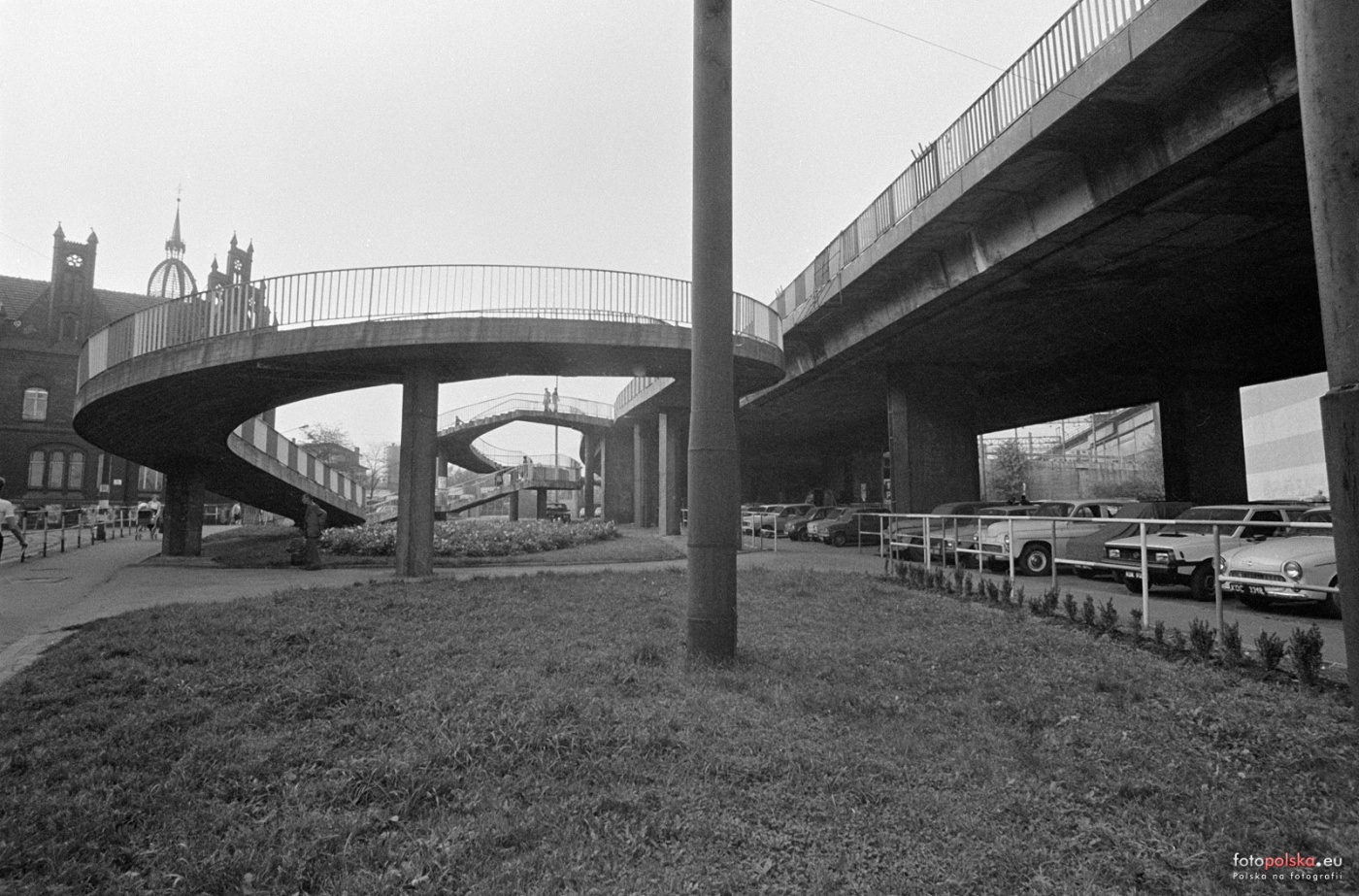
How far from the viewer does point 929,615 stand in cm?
899

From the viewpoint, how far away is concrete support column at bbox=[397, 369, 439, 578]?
14.2 metres

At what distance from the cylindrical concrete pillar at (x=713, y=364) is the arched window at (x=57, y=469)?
6148cm

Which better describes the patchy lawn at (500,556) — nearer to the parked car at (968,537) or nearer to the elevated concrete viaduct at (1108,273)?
the parked car at (968,537)

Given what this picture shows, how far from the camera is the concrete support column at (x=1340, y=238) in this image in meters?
2.79

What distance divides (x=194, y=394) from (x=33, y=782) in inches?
523

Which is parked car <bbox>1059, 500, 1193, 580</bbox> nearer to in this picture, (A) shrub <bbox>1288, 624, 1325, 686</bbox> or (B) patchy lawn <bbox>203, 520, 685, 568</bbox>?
(A) shrub <bbox>1288, 624, 1325, 686</bbox>

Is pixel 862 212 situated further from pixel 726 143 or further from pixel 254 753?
pixel 254 753

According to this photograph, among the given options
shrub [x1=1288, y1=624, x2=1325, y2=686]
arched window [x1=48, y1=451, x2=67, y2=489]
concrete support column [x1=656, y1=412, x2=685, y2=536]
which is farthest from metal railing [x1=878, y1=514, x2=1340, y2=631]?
arched window [x1=48, y1=451, x2=67, y2=489]

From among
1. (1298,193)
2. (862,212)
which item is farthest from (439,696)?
(862,212)

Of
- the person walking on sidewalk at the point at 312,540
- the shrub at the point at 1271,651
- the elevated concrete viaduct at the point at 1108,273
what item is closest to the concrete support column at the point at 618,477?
the elevated concrete viaduct at the point at 1108,273

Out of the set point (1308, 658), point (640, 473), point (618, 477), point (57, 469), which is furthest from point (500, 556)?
point (57, 469)

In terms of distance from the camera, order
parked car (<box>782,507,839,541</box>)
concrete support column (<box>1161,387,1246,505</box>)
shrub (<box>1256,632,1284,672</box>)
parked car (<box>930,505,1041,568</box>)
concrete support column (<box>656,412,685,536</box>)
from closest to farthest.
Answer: shrub (<box>1256,632,1284,672</box>), parked car (<box>930,505,1041,568</box>), concrete support column (<box>1161,387,1246,505</box>), concrete support column (<box>656,412,685,536</box>), parked car (<box>782,507,839,541</box>)

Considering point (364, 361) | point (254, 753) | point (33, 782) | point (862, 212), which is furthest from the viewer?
point (862, 212)

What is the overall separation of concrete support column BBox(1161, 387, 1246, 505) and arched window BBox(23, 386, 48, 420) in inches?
2579
